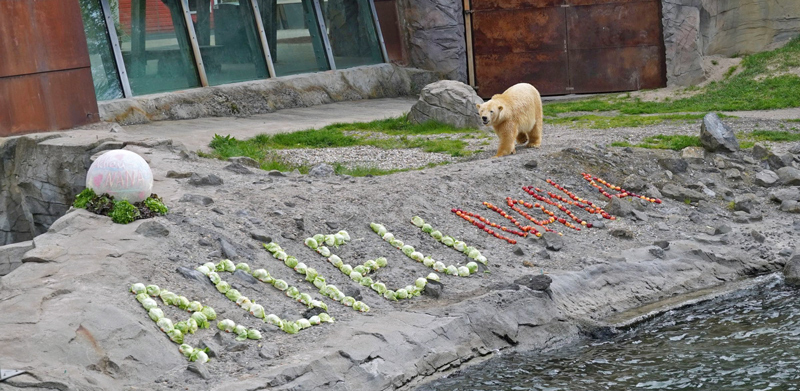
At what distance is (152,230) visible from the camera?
24.7 ft

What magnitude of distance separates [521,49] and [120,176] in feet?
40.7

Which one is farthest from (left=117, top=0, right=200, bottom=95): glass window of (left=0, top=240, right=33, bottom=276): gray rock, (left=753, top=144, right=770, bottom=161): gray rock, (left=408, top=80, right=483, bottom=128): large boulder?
(left=753, top=144, right=770, bottom=161): gray rock

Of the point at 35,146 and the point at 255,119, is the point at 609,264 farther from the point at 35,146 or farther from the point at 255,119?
the point at 255,119

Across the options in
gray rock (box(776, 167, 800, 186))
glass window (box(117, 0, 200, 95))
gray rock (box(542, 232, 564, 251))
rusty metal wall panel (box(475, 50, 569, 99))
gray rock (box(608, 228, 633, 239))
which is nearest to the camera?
gray rock (box(542, 232, 564, 251))

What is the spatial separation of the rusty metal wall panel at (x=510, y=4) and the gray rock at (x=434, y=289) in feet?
38.7

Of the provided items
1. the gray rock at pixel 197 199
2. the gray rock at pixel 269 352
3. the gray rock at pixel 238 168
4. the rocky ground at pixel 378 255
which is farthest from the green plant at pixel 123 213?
the gray rock at pixel 238 168

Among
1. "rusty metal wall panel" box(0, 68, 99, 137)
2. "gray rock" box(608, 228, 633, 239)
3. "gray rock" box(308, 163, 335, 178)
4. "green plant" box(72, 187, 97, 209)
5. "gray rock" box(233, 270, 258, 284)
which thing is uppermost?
"rusty metal wall panel" box(0, 68, 99, 137)

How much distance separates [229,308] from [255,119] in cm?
869

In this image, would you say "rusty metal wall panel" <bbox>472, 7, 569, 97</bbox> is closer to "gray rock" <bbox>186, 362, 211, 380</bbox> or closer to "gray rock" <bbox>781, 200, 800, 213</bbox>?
"gray rock" <bbox>781, 200, 800, 213</bbox>

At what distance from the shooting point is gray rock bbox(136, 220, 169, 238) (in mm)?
7484

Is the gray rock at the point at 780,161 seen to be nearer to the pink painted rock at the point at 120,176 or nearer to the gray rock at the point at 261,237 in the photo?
the gray rock at the point at 261,237

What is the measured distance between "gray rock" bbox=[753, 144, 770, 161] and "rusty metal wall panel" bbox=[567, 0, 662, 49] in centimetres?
668

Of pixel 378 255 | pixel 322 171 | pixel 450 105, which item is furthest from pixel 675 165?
pixel 378 255

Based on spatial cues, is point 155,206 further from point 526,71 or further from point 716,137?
point 526,71
